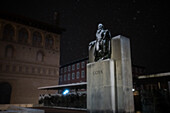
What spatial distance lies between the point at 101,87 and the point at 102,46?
1987mm

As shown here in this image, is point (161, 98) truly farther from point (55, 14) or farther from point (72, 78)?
point (72, 78)

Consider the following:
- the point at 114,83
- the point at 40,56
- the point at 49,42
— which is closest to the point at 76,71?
the point at 49,42

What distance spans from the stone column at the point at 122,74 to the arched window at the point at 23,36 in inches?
1342

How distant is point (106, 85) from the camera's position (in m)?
7.29

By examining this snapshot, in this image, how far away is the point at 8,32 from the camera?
3622cm

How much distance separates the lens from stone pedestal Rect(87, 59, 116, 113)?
705cm

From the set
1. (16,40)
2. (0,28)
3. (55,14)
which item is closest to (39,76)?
(16,40)

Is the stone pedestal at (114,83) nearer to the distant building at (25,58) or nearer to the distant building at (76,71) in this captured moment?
the distant building at (25,58)

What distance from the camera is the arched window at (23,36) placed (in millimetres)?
37812

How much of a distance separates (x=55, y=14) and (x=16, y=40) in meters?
15.5

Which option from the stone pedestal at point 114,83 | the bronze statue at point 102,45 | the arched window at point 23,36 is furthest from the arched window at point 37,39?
the stone pedestal at point 114,83

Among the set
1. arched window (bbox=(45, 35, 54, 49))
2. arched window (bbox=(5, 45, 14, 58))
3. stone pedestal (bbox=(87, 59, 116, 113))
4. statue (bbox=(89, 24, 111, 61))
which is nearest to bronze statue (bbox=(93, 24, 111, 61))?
statue (bbox=(89, 24, 111, 61))

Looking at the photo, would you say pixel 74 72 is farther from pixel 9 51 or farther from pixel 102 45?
pixel 102 45

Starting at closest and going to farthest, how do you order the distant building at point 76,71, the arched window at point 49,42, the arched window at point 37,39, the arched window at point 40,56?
1. the arched window at point 37,39
2. the arched window at point 40,56
3. the arched window at point 49,42
4. the distant building at point 76,71
